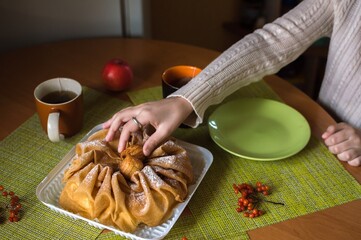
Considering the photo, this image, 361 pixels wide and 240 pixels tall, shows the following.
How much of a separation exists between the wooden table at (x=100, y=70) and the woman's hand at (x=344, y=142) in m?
0.02

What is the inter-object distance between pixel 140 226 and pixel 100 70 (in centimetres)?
64

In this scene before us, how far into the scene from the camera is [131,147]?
2.90ft

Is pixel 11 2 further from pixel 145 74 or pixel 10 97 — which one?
pixel 145 74

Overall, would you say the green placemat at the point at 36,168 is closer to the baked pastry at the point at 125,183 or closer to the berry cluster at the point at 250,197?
the baked pastry at the point at 125,183

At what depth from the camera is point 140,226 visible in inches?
31.7

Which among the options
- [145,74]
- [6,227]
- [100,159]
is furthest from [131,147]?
[145,74]

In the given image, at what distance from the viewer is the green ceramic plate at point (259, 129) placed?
39.8 inches

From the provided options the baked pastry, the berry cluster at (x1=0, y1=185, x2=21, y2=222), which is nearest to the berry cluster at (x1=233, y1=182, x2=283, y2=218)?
the baked pastry

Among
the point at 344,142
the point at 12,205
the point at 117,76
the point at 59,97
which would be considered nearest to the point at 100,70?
the point at 117,76

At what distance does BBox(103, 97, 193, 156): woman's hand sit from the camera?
90 centimetres

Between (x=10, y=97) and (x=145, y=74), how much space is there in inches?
15.5

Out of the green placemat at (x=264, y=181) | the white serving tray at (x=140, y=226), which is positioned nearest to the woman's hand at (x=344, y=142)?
the green placemat at (x=264, y=181)

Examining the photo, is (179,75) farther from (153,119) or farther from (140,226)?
(140,226)

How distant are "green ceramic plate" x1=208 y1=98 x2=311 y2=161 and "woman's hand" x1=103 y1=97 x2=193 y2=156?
0.14 metres
